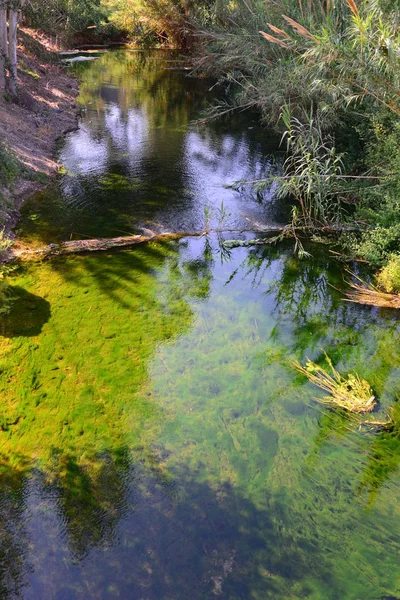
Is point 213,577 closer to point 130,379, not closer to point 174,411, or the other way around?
point 174,411

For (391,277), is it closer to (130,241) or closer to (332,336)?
(332,336)

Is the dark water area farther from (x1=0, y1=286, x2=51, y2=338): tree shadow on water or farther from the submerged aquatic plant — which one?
the submerged aquatic plant

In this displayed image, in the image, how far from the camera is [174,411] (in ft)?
14.6

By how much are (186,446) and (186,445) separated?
0.01 meters

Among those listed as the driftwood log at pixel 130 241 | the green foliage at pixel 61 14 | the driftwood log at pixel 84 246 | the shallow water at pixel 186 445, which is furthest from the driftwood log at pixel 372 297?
the green foliage at pixel 61 14

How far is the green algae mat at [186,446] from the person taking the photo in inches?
127

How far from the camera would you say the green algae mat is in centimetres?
322

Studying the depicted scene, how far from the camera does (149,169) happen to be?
958cm

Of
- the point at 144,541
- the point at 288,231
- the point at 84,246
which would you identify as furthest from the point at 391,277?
the point at 144,541

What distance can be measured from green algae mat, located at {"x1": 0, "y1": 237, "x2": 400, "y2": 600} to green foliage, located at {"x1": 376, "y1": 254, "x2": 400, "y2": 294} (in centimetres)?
44

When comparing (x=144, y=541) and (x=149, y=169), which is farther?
(x=149, y=169)

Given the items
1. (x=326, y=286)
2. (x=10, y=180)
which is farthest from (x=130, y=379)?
(x=10, y=180)

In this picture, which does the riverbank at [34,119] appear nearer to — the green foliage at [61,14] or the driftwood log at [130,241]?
the driftwood log at [130,241]

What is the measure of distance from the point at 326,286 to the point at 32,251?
4.26 m
